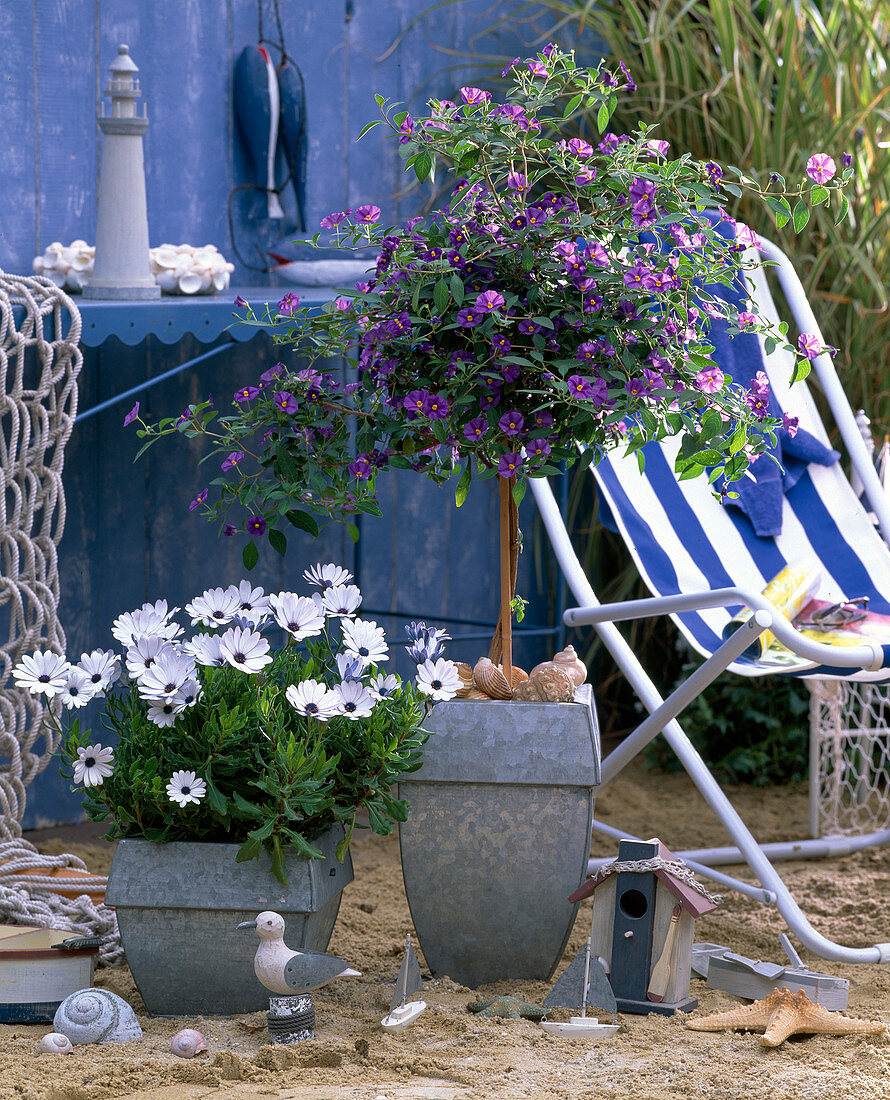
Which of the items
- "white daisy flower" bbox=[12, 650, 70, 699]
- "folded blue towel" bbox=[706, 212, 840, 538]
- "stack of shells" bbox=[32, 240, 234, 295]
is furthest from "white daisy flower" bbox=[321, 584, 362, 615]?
"folded blue towel" bbox=[706, 212, 840, 538]

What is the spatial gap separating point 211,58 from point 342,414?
3.81ft

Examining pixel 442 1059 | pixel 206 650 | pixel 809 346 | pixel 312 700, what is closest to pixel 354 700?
pixel 312 700

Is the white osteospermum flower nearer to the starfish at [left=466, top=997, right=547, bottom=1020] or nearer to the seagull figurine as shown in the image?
the seagull figurine

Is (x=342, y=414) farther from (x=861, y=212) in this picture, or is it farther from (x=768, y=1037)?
(x=861, y=212)

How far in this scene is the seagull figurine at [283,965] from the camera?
5.51 ft

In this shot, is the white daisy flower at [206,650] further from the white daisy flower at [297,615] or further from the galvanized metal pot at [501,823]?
the galvanized metal pot at [501,823]

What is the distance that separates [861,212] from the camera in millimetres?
3113

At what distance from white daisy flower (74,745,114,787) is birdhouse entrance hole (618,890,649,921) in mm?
721

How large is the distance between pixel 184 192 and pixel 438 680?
1.36 metres

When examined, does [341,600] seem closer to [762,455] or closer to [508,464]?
[508,464]

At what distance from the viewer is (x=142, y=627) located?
1.86 metres

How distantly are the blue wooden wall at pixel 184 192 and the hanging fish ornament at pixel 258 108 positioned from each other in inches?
1.1

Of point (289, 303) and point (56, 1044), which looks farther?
point (289, 303)

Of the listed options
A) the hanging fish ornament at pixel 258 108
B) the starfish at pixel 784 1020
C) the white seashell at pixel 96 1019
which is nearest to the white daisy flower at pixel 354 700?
the white seashell at pixel 96 1019
